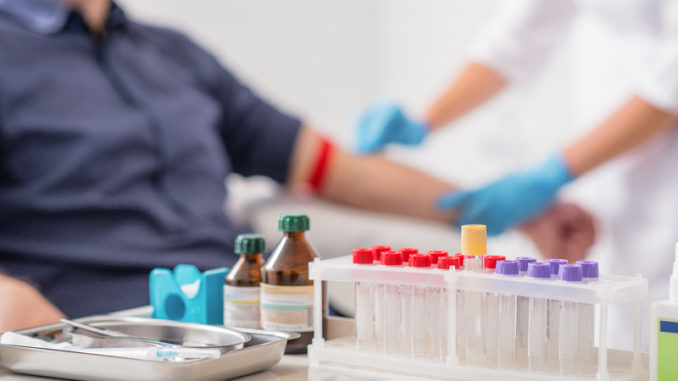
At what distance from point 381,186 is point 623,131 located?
0.53 m

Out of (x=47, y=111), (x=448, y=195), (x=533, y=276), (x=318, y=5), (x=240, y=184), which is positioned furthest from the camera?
(x=318, y=5)

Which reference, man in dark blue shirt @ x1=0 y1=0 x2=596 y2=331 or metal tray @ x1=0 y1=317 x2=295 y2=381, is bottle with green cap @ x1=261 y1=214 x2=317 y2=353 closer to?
metal tray @ x1=0 y1=317 x2=295 y2=381

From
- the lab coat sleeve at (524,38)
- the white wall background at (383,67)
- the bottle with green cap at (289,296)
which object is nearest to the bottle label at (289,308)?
the bottle with green cap at (289,296)

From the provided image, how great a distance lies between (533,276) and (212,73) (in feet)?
3.51

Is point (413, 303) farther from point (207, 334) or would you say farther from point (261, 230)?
point (261, 230)

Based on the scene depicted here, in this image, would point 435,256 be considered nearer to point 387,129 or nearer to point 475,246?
point 475,246

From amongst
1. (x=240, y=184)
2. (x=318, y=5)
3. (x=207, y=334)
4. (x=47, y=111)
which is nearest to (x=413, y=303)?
(x=207, y=334)

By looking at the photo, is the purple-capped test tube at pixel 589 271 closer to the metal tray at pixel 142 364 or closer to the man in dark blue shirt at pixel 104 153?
the metal tray at pixel 142 364

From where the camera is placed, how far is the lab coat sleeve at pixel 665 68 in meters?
1.22

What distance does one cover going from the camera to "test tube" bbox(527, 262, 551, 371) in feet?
1.97

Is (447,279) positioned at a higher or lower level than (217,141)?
lower

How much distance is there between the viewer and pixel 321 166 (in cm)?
160

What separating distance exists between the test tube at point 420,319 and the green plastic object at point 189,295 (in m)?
0.24

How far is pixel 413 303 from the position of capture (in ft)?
2.15
